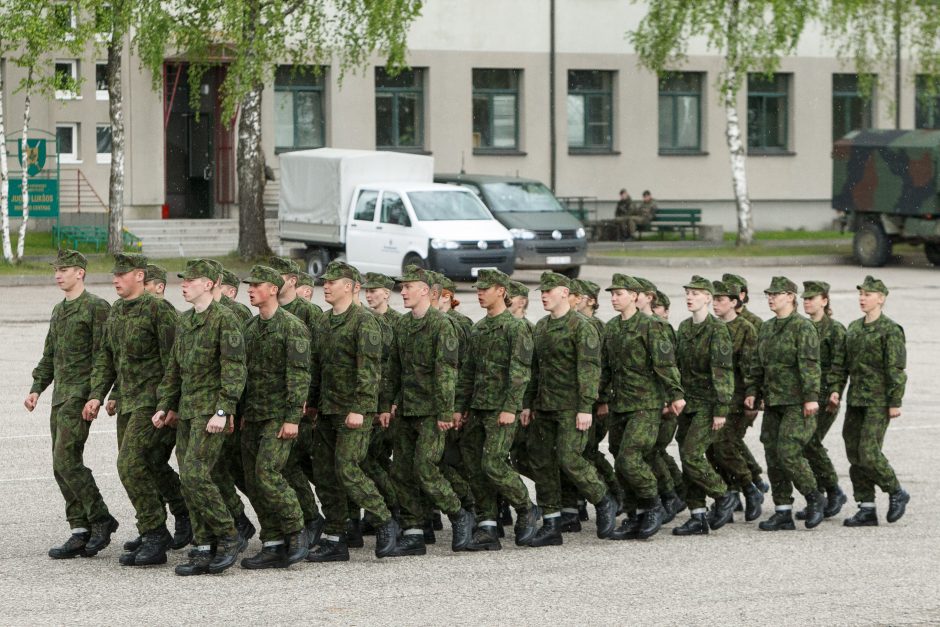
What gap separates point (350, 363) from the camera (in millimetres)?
10578

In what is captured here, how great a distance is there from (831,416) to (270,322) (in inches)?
167

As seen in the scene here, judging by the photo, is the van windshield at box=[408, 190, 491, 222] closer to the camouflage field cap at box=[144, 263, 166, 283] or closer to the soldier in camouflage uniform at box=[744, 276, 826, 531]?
the soldier in camouflage uniform at box=[744, 276, 826, 531]

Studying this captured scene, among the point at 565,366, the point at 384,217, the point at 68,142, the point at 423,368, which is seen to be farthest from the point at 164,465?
the point at 68,142

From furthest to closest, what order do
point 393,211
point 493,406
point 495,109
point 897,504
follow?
point 495,109 < point 393,211 < point 897,504 < point 493,406

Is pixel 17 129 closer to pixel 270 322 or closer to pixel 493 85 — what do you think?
pixel 493 85

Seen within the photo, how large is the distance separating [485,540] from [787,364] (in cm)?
251

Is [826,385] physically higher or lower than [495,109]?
lower

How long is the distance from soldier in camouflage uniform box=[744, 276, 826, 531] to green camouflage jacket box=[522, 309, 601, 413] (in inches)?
54.7

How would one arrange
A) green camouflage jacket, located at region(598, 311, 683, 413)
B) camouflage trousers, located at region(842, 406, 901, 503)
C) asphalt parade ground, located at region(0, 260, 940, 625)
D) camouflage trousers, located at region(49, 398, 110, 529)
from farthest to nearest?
camouflage trousers, located at region(842, 406, 901, 503), green camouflage jacket, located at region(598, 311, 683, 413), camouflage trousers, located at region(49, 398, 110, 529), asphalt parade ground, located at region(0, 260, 940, 625)

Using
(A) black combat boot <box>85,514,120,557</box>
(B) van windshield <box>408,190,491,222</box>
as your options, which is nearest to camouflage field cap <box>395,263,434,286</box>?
(A) black combat boot <box>85,514,120,557</box>

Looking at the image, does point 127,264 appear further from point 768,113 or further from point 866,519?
point 768,113

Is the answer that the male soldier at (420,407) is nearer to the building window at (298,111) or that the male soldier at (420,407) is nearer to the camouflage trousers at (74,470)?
the camouflage trousers at (74,470)

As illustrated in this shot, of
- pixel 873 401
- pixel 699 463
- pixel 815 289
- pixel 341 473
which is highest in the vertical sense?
pixel 815 289

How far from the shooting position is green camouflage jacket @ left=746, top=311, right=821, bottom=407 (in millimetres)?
11664
